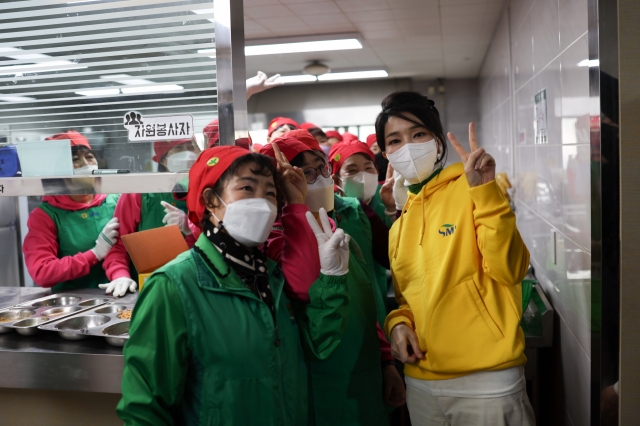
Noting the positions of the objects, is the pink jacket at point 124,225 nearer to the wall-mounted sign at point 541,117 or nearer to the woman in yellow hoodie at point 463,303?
the woman in yellow hoodie at point 463,303

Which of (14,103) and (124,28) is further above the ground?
(124,28)

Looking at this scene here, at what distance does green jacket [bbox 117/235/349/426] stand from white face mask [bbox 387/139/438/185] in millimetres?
661

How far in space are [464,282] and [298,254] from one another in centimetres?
52

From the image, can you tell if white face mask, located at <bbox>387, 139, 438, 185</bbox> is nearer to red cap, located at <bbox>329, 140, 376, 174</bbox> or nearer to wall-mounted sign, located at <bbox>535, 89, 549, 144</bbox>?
red cap, located at <bbox>329, 140, 376, 174</bbox>

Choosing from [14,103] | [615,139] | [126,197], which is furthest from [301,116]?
[615,139]

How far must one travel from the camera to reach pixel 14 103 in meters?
2.24

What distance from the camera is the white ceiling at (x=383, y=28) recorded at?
5.57 metres

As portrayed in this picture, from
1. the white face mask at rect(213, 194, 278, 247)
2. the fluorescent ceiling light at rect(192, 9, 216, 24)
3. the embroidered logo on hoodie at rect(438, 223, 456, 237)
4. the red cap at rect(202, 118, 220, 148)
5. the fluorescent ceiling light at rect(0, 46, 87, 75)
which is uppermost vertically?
the fluorescent ceiling light at rect(192, 9, 216, 24)

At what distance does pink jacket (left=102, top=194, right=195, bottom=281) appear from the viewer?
9.93ft

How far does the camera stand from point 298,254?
1709 millimetres

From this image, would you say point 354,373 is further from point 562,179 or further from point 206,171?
point 562,179

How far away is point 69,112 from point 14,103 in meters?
0.27

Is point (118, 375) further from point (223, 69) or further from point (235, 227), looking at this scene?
point (223, 69)

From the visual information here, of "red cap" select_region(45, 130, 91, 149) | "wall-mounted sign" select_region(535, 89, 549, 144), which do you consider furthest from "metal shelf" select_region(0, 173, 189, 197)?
"wall-mounted sign" select_region(535, 89, 549, 144)
